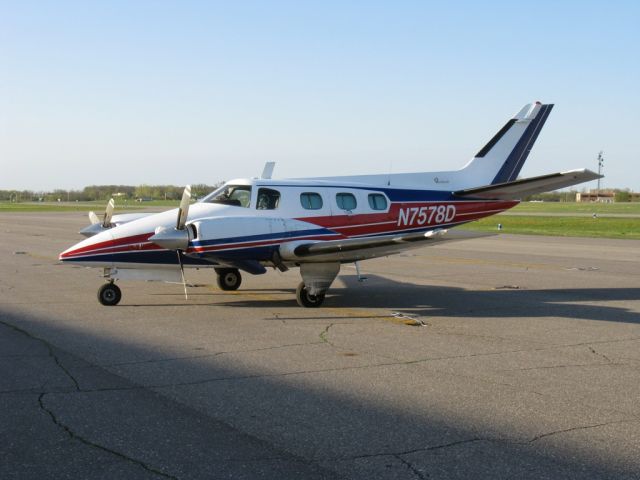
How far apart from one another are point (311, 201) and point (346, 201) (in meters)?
0.93

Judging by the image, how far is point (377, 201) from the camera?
16.1 meters

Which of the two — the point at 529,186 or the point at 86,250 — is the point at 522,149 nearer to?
the point at 529,186

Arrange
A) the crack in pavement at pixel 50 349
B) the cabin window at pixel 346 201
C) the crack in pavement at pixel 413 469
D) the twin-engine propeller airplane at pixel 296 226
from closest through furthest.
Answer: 1. the crack in pavement at pixel 413 469
2. the crack in pavement at pixel 50 349
3. the twin-engine propeller airplane at pixel 296 226
4. the cabin window at pixel 346 201

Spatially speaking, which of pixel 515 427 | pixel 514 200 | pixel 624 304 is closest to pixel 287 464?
pixel 515 427

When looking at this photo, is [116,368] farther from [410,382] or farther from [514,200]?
[514,200]

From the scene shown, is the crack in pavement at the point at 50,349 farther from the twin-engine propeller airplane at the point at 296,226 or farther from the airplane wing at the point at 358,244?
the airplane wing at the point at 358,244

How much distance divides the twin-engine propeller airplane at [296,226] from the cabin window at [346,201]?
0.02m

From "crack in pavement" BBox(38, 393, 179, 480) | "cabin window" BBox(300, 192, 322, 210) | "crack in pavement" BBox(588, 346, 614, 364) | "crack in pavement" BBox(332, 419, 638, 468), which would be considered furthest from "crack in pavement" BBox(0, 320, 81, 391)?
"crack in pavement" BBox(588, 346, 614, 364)

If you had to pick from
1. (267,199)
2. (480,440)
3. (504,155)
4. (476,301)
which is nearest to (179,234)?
(267,199)

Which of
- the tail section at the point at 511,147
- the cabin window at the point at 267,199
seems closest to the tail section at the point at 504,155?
the tail section at the point at 511,147

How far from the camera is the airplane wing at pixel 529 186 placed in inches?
598

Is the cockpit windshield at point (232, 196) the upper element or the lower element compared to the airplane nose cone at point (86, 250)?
upper

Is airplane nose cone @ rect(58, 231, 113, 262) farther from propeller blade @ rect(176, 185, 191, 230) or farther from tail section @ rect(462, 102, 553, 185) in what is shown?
tail section @ rect(462, 102, 553, 185)

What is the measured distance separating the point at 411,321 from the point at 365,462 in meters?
7.05
